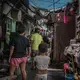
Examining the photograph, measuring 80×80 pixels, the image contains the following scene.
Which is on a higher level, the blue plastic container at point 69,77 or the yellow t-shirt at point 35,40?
the yellow t-shirt at point 35,40

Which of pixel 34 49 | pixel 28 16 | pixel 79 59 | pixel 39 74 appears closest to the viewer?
pixel 39 74

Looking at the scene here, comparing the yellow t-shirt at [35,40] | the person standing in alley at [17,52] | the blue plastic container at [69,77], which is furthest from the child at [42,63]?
the yellow t-shirt at [35,40]

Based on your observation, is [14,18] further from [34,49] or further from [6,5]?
[34,49]

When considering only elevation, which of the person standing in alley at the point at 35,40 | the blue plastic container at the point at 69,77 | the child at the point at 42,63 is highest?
the person standing in alley at the point at 35,40

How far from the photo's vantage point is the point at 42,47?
6953mm

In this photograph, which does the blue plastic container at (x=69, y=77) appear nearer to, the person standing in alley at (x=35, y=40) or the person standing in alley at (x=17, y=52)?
the person standing in alley at (x=17, y=52)

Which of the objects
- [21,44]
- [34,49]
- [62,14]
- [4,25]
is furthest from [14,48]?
[62,14]

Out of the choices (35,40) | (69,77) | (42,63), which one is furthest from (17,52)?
(35,40)

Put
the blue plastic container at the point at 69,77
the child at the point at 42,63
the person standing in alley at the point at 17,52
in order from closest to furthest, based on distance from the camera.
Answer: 1. the child at the point at 42,63
2. the person standing in alley at the point at 17,52
3. the blue plastic container at the point at 69,77

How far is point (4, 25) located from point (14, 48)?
26.0 ft

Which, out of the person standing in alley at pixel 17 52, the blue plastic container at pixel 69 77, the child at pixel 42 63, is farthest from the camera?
the blue plastic container at pixel 69 77

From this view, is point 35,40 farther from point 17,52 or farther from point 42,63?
point 42,63

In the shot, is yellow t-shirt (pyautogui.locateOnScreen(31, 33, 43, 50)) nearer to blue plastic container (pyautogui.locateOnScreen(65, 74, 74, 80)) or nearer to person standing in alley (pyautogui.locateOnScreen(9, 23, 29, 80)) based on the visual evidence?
blue plastic container (pyautogui.locateOnScreen(65, 74, 74, 80))

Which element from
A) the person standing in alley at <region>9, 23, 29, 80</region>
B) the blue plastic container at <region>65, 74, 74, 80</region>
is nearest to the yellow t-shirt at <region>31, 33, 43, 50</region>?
the blue plastic container at <region>65, 74, 74, 80</region>
